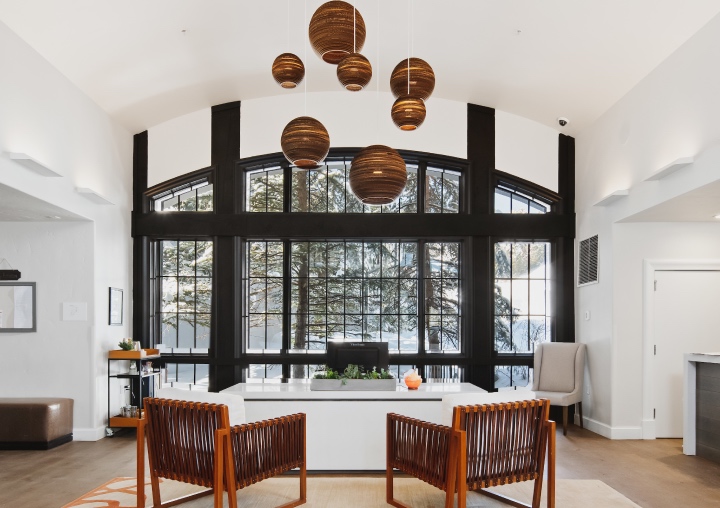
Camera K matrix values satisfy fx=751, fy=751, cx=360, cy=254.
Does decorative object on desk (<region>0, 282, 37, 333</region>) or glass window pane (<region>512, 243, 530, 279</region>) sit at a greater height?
glass window pane (<region>512, 243, 530, 279</region>)

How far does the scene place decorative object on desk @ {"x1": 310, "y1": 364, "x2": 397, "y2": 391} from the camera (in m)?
5.91

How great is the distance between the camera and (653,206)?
22.5 ft

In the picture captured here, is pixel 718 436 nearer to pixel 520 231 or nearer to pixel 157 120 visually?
pixel 520 231

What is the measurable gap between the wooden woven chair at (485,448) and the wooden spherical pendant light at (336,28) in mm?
2133

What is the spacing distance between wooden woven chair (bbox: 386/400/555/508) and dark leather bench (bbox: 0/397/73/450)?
13.5 feet

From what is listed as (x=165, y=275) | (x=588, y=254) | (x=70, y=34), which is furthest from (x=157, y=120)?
(x=588, y=254)

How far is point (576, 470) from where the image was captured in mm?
6266

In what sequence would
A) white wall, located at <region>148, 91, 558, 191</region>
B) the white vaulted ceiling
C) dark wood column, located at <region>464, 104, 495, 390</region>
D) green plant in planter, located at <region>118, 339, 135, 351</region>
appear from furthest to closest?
white wall, located at <region>148, 91, 558, 191</region> → dark wood column, located at <region>464, 104, 495, 390</region> → green plant in planter, located at <region>118, 339, 135, 351</region> → the white vaulted ceiling

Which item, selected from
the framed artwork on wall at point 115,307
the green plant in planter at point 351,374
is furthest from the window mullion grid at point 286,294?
the green plant in planter at point 351,374

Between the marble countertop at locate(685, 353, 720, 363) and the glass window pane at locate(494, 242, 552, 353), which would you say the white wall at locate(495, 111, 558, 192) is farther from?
the marble countertop at locate(685, 353, 720, 363)

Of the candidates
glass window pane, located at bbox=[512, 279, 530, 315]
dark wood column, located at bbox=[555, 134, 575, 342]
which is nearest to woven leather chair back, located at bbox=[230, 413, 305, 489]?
glass window pane, located at bbox=[512, 279, 530, 315]

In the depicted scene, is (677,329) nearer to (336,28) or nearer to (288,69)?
(288,69)

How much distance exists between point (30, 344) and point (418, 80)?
18.0 ft

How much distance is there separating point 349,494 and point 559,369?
3.98 m
